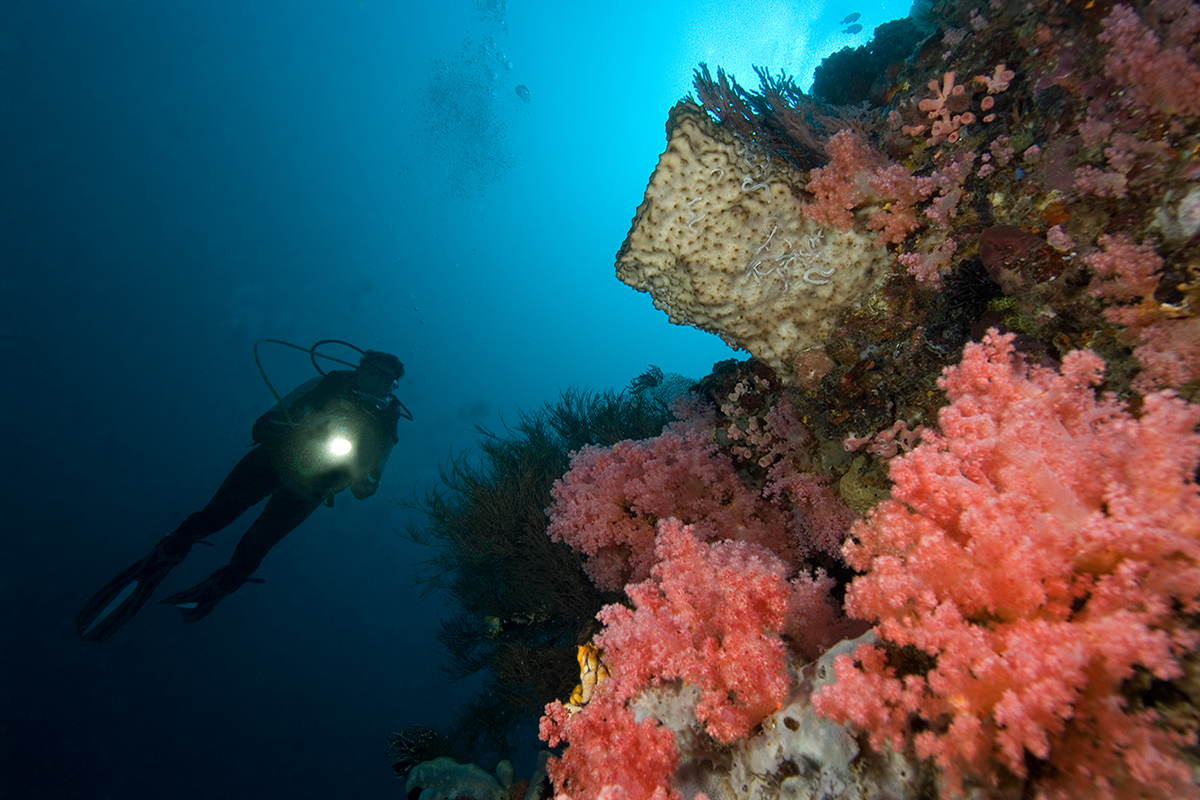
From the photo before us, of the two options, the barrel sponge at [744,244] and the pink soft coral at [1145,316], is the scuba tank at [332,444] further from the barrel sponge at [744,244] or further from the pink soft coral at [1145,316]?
the pink soft coral at [1145,316]

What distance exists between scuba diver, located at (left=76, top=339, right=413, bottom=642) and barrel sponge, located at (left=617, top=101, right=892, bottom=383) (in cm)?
640

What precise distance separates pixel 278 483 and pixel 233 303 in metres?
70.1

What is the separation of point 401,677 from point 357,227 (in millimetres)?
70800

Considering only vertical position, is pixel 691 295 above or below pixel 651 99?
below

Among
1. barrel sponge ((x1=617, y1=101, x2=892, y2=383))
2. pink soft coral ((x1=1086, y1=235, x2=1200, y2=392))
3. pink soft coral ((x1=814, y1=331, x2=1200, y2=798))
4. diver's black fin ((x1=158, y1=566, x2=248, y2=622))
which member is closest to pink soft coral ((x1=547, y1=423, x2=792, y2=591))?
barrel sponge ((x1=617, y1=101, x2=892, y2=383))

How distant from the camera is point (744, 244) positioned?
267cm

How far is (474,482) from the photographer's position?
5.91 metres

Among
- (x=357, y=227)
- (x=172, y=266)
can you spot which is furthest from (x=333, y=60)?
(x=172, y=266)

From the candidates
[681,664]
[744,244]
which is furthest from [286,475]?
[744,244]

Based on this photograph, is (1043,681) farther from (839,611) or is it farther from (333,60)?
(333,60)

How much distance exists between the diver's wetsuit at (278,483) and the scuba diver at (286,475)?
0.05 feet

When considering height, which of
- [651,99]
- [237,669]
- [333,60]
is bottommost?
[237,669]

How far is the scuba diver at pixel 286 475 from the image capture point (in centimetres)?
754

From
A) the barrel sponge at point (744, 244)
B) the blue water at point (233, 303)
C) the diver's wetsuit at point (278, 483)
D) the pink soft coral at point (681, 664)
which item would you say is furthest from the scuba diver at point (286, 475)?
the pink soft coral at point (681, 664)
